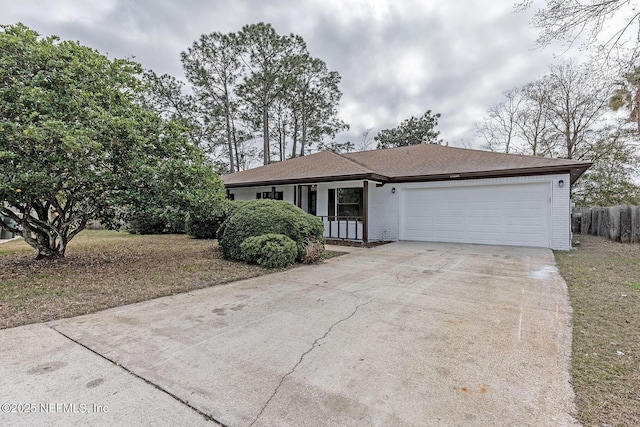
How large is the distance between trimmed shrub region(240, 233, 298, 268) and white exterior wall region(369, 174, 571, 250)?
5.83 m

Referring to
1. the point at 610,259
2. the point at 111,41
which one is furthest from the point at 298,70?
the point at 610,259

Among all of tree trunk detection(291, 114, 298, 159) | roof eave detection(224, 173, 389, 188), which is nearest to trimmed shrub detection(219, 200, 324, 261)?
roof eave detection(224, 173, 389, 188)

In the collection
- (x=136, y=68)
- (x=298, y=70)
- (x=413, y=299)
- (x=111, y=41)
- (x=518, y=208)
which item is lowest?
(x=413, y=299)

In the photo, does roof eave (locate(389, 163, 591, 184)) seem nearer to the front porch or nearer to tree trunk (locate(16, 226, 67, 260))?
the front porch

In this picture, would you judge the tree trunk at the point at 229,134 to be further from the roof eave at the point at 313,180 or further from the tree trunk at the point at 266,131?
the roof eave at the point at 313,180

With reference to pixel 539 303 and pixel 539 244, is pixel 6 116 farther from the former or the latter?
pixel 539 244

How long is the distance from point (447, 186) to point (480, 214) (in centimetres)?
148

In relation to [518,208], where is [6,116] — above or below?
above

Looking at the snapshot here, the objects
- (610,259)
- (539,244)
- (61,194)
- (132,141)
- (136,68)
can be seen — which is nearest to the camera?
(132,141)

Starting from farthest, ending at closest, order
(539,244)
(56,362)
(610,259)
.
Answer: (539,244) < (610,259) < (56,362)

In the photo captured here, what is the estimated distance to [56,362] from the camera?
8.63 ft

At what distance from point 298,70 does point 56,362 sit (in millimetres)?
22952

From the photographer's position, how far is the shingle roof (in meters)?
9.72

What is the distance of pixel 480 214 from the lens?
10719 mm
